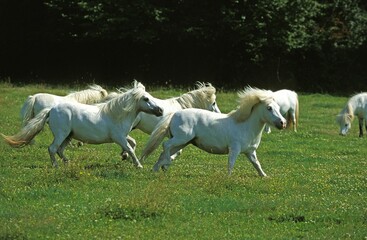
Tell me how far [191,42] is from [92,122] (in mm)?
29323

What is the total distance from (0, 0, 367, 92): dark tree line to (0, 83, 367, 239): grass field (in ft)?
74.8

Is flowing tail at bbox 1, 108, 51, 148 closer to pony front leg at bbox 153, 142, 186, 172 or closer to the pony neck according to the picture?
pony front leg at bbox 153, 142, 186, 172

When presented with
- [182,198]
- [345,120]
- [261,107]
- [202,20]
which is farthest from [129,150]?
[202,20]

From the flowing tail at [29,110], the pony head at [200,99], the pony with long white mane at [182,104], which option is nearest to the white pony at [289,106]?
the pony with long white mane at [182,104]

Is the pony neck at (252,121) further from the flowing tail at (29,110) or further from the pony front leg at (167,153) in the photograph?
the flowing tail at (29,110)

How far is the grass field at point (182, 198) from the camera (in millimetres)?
11773

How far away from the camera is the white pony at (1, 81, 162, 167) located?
1745cm

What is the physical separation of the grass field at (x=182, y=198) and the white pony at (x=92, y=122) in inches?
20.7

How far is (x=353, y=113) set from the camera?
30.9m

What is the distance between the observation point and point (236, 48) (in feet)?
153

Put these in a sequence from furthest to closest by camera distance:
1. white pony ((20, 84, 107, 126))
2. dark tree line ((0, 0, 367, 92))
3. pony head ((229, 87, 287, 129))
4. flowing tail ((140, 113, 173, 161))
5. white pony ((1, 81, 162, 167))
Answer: dark tree line ((0, 0, 367, 92))
white pony ((20, 84, 107, 126))
white pony ((1, 81, 162, 167))
flowing tail ((140, 113, 173, 161))
pony head ((229, 87, 287, 129))

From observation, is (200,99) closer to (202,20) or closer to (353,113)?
(353,113)

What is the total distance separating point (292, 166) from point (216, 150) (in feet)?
10.1

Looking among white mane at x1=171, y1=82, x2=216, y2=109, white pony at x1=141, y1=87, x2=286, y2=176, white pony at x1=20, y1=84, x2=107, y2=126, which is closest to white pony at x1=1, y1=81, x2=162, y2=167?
white pony at x1=141, y1=87, x2=286, y2=176
